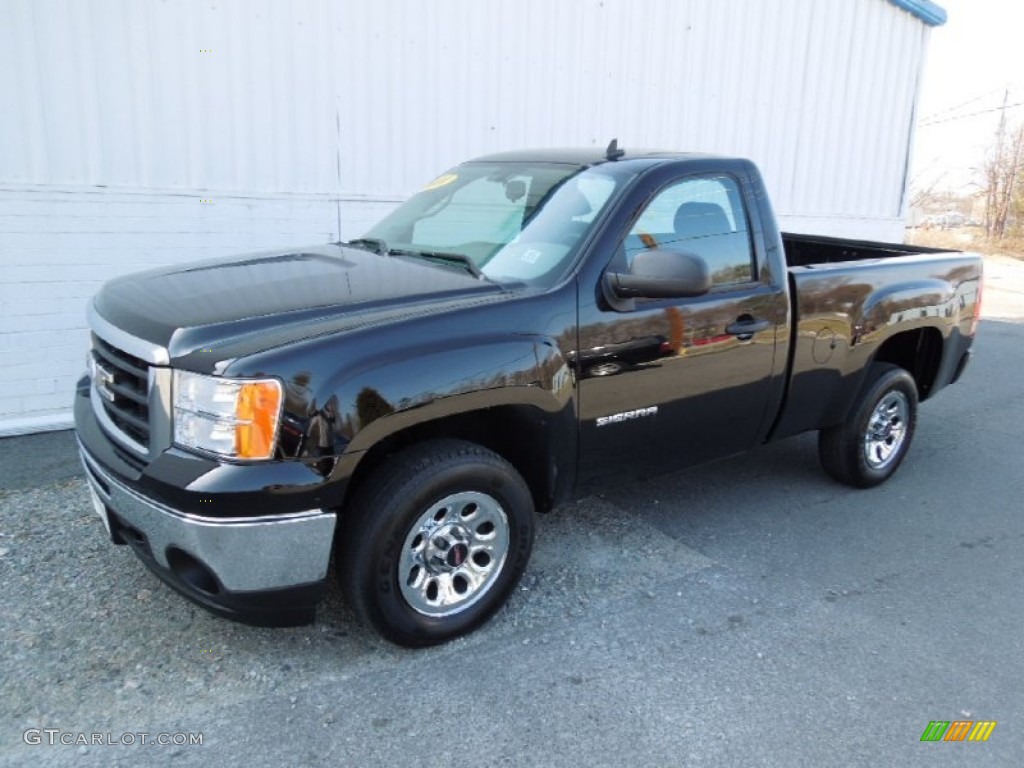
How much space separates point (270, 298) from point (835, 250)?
4.38 meters

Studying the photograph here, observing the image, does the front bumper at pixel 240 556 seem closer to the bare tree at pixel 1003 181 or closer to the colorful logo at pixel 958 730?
the colorful logo at pixel 958 730

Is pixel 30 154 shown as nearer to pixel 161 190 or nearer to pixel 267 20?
pixel 161 190

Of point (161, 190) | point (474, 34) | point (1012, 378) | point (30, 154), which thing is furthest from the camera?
point (1012, 378)

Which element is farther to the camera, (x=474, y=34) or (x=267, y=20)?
(x=474, y=34)

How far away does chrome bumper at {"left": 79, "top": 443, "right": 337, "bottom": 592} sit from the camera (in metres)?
2.70

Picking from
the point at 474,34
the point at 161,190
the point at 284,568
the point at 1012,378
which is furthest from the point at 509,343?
the point at 1012,378

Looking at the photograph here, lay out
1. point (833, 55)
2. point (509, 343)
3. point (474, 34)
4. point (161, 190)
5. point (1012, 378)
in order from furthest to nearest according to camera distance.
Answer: point (833, 55) < point (1012, 378) < point (474, 34) < point (161, 190) < point (509, 343)

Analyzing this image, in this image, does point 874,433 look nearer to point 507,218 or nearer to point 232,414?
point 507,218

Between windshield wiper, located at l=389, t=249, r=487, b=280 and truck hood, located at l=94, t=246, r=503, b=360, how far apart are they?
57 millimetres

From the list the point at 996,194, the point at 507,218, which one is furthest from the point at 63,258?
the point at 996,194

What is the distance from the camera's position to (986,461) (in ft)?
19.0

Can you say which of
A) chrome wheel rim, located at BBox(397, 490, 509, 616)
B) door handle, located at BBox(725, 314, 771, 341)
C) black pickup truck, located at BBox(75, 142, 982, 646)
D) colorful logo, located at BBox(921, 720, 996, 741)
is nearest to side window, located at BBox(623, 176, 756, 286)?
black pickup truck, located at BBox(75, 142, 982, 646)

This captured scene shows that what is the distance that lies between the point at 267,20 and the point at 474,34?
1903 millimetres

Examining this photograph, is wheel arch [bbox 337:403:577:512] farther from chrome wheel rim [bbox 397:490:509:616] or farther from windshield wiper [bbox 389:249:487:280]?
windshield wiper [bbox 389:249:487:280]
